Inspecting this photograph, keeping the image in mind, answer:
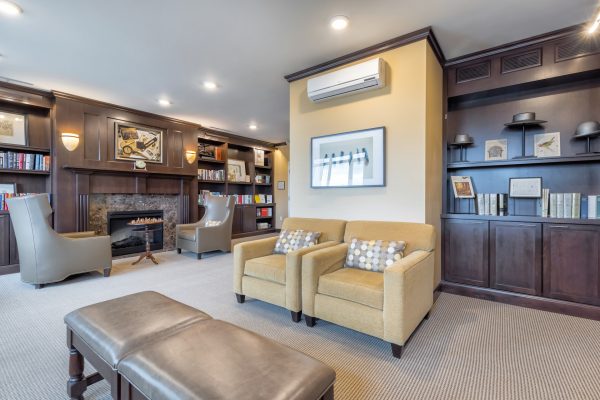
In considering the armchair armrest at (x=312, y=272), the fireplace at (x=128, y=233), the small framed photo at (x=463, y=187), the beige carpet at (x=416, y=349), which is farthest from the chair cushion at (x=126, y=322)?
the fireplace at (x=128, y=233)

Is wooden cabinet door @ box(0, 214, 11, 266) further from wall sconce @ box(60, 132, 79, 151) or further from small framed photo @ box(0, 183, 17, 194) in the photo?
wall sconce @ box(60, 132, 79, 151)

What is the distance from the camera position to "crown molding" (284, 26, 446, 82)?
8.57 ft

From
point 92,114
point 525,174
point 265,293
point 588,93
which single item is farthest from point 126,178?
point 588,93

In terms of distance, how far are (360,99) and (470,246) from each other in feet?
6.49

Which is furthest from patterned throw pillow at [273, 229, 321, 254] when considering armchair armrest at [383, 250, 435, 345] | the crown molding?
the crown molding

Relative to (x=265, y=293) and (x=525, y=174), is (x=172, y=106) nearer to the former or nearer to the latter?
(x=265, y=293)

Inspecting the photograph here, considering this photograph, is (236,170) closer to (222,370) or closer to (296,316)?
(296,316)

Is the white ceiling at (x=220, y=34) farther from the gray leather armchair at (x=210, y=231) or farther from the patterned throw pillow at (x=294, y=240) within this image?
the gray leather armchair at (x=210, y=231)

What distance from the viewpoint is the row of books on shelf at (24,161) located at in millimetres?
3881

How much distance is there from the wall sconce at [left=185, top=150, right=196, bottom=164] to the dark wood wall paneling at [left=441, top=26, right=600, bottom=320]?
464 centimetres

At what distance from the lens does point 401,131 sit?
2773 millimetres

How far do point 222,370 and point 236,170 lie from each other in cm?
649

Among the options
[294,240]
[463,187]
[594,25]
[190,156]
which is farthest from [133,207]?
[594,25]

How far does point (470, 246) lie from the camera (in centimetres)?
302
